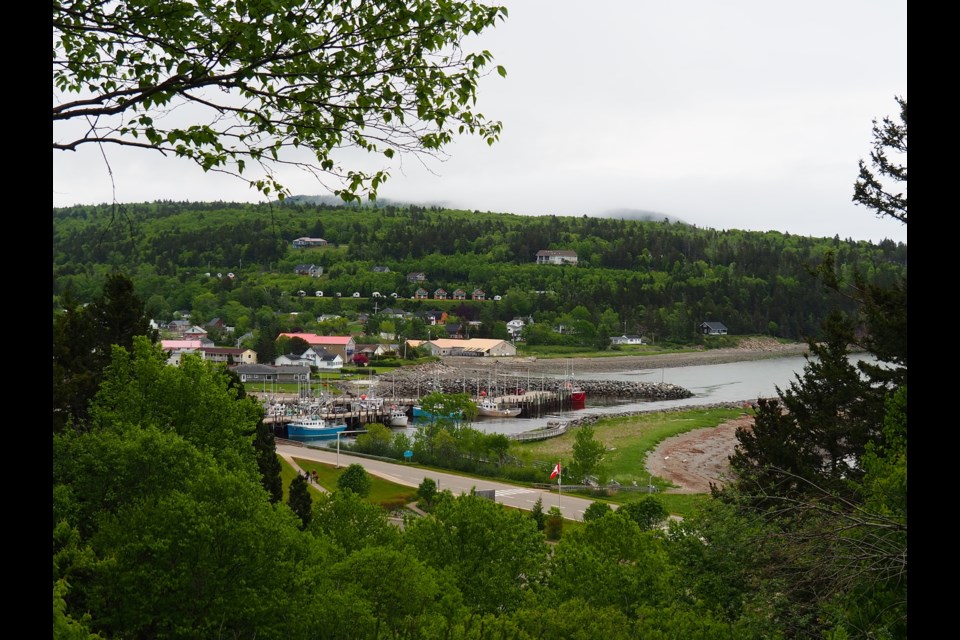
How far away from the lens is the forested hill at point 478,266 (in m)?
120

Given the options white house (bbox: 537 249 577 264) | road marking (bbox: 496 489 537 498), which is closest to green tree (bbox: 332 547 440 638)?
road marking (bbox: 496 489 537 498)

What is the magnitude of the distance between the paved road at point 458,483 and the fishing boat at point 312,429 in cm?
1064

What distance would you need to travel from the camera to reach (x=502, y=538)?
51.5 feet

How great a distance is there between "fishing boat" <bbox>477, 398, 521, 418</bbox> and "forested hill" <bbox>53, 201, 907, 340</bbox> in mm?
44229

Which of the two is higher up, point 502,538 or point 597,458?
point 502,538

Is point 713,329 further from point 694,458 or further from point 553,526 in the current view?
point 553,526

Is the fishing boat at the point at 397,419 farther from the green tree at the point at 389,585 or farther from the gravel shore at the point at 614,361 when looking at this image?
the green tree at the point at 389,585

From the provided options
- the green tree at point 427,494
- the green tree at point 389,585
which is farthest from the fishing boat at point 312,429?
the green tree at point 389,585

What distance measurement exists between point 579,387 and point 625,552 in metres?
65.1

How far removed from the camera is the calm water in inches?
2542

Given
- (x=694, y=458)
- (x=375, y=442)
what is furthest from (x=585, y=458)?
(x=375, y=442)

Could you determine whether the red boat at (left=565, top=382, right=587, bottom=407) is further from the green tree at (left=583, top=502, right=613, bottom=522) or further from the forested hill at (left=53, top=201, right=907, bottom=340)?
the green tree at (left=583, top=502, right=613, bottom=522)
